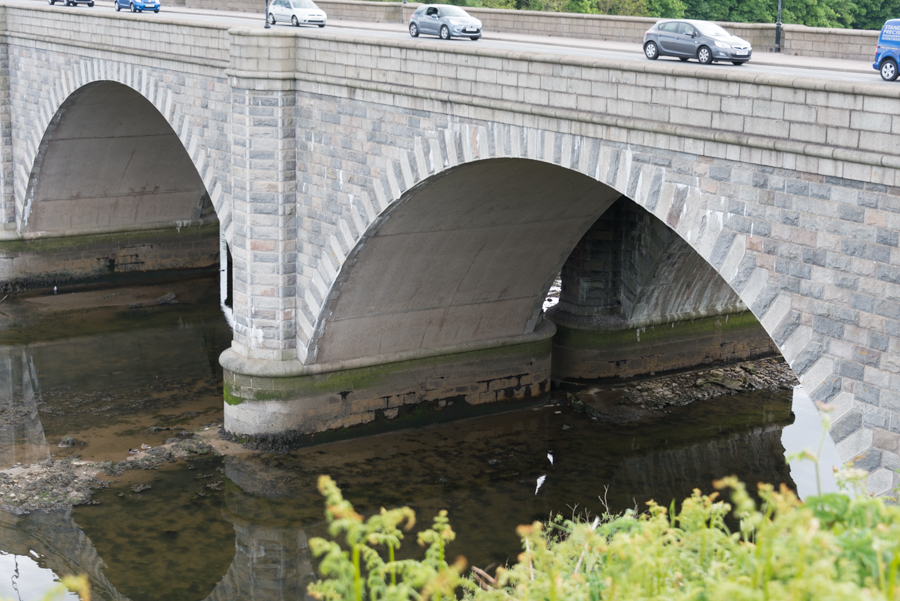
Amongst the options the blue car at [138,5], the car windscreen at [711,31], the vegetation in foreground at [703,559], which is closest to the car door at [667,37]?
the car windscreen at [711,31]

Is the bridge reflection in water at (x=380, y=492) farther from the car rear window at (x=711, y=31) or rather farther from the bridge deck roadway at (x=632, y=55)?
the car rear window at (x=711, y=31)

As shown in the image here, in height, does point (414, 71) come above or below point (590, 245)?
above

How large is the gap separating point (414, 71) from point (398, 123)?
0.88 meters

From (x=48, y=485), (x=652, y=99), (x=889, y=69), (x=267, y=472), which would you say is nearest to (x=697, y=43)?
(x=889, y=69)

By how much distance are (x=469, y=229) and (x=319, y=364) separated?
12.2 feet

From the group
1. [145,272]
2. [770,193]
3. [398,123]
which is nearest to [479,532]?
[398,123]

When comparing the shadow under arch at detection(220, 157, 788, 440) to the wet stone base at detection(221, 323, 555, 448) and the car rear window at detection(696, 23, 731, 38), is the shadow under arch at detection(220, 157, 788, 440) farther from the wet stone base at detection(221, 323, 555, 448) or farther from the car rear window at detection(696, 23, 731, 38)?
the car rear window at detection(696, 23, 731, 38)

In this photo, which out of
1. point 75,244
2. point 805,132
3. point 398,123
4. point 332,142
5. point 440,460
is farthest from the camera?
point 75,244

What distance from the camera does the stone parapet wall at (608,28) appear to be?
19.8 metres

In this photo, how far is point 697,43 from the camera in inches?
640

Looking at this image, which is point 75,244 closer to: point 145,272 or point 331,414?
point 145,272

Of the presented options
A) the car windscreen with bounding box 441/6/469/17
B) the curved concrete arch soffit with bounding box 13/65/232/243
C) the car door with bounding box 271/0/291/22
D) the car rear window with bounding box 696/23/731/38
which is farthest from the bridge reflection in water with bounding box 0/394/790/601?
the car door with bounding box 271/0/291/22

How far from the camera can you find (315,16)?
27.1 m

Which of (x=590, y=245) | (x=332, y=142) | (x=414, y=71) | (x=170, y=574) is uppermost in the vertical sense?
(x=414, y=71)
